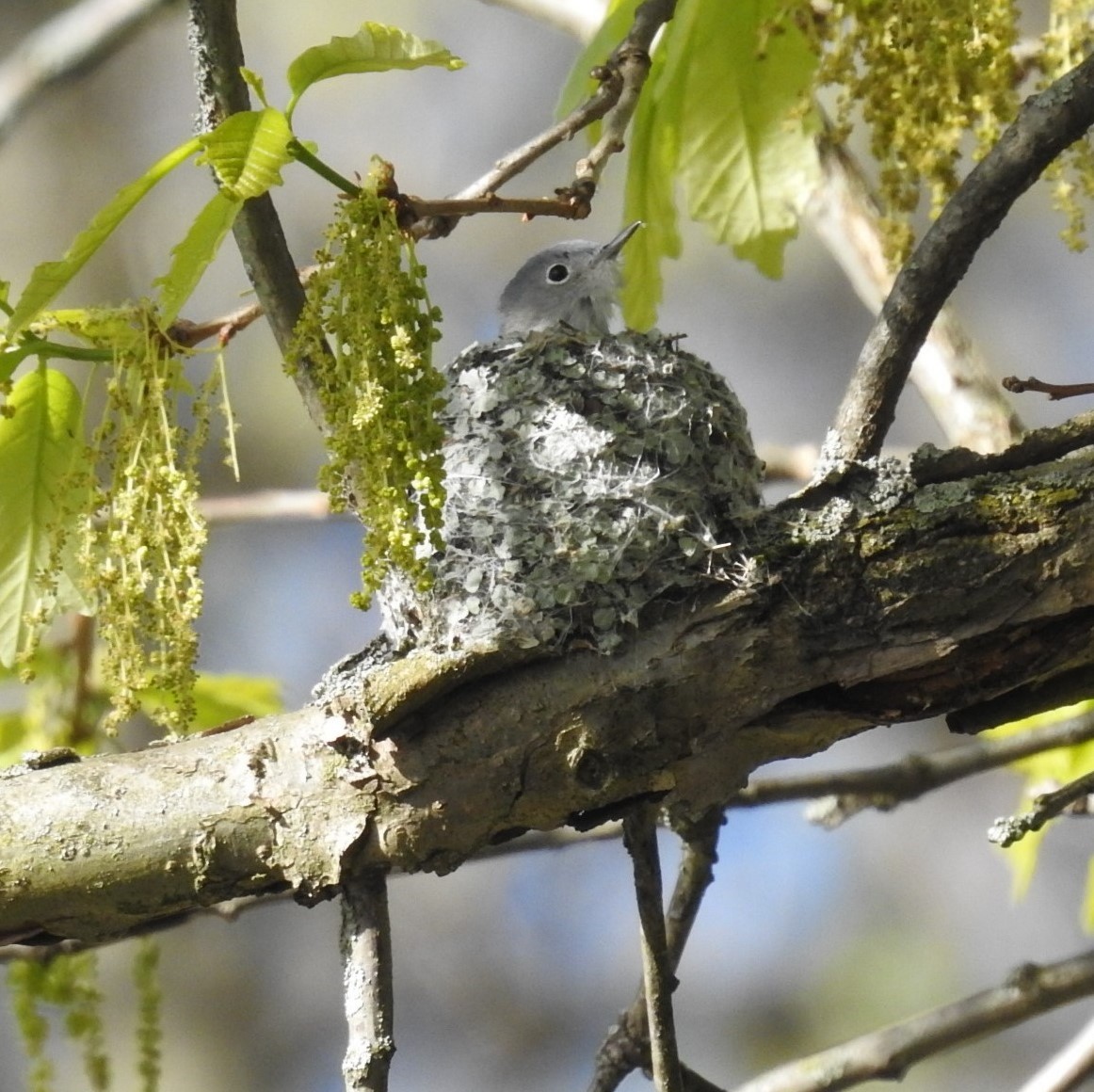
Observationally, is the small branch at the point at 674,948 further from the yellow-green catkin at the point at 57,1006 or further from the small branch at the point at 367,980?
the yellow-green catkin at the point at 57,1006

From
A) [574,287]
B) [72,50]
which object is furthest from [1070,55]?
[72,50]

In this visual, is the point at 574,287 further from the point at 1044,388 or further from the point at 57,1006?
the point at 57,1006

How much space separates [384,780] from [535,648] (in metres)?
0.23

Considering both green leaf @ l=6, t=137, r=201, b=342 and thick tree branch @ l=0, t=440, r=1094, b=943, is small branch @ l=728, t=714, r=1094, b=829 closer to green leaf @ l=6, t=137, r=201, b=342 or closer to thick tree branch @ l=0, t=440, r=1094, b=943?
thick tree branch @ l=0, t=440, r=1094, b=943

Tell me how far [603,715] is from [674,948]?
2.47ft

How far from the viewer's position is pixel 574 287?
10.1 feet

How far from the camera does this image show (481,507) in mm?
2178

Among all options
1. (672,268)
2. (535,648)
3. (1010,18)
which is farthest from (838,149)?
(672,268)

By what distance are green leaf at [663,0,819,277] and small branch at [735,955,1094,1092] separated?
1.20 m

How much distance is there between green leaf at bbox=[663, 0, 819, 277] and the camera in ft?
6.64

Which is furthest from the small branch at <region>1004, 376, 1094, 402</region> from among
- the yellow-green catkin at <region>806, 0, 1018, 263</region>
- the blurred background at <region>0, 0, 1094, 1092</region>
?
the blurred background at <region>0, 0, 1094, 1092</region>

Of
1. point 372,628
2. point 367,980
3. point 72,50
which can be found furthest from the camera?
point 372,628

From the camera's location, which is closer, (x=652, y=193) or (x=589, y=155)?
(x=589, y=155)

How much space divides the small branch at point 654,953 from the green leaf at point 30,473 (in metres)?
0.78
